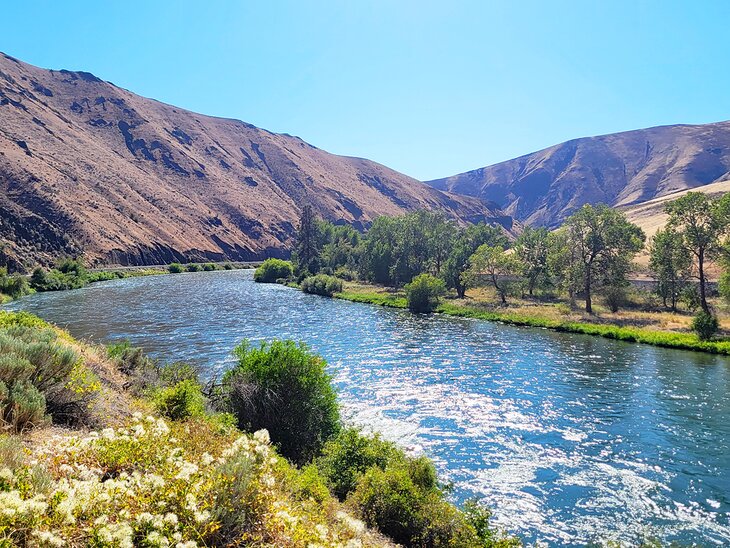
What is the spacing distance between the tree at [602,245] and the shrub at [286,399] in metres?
43.5

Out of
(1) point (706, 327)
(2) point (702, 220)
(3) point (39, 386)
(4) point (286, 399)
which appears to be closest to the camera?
(3) point (39, 386)

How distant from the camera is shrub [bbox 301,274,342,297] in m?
74.1

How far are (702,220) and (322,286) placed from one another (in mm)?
51702

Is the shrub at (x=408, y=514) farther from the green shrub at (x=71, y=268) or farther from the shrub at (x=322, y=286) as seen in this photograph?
the green shrub at (x=71, y=268)

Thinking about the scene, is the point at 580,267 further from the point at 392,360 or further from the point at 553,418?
the point at 553,418

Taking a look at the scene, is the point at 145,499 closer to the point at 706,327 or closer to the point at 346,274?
the point at 706,327

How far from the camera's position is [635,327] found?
Result: 42.3 meters

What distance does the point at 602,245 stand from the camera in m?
52.1

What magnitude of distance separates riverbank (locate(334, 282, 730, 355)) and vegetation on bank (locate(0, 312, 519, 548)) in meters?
32.7

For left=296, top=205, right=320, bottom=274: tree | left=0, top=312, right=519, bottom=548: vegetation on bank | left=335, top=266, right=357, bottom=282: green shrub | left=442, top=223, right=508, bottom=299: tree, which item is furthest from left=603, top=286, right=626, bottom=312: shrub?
left=296, top=205, right=320, bottom=274: tree

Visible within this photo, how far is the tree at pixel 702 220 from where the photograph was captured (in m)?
42.5

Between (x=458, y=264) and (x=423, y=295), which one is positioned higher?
(x=458, y=264)

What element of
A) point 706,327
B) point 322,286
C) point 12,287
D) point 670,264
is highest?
point 670,264

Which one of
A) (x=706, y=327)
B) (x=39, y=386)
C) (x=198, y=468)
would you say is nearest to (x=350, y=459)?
(x=198, y=468)
